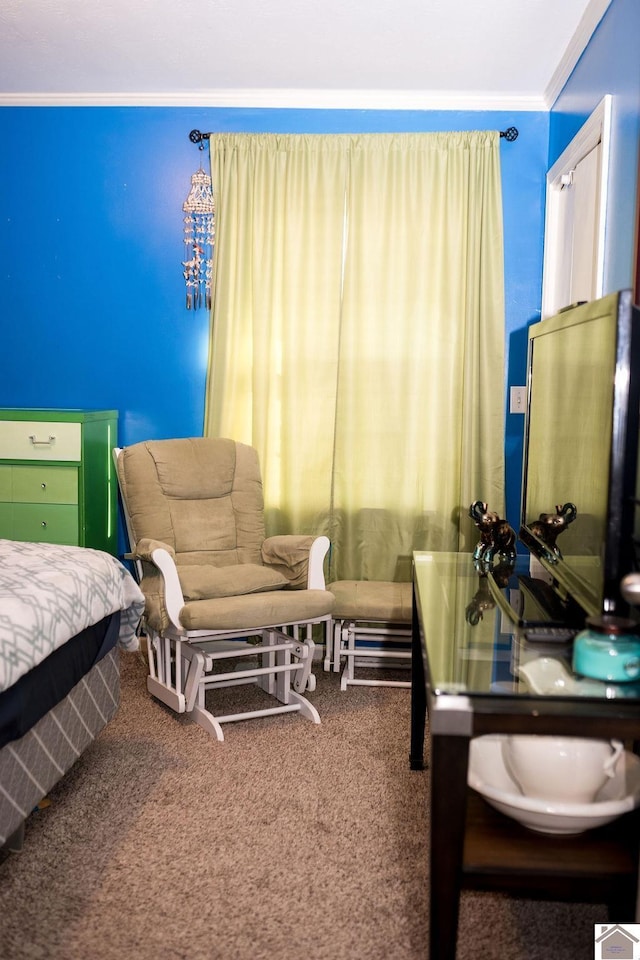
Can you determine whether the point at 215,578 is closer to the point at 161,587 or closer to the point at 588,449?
the point at 161,587

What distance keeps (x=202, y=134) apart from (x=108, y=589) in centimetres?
239

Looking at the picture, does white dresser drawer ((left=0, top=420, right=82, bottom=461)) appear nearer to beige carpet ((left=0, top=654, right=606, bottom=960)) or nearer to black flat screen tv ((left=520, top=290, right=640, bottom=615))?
beige carpet ((left=0, top=654, right=606, bottom=960))

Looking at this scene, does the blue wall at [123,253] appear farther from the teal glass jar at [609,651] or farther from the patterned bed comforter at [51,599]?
the teal glass jar at [609,651]

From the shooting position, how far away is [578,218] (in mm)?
3588

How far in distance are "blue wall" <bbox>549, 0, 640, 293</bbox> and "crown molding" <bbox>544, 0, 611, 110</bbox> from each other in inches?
1.1

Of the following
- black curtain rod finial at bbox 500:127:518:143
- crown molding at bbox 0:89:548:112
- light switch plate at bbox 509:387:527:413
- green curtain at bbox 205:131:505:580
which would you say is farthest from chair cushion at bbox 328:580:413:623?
crown molding at bbox 0:89:548:112

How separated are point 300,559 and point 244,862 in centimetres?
145

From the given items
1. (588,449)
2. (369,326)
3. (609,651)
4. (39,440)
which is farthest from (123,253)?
(609,651)

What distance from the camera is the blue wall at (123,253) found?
4105 millimetres

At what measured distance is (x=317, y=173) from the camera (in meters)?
4.07

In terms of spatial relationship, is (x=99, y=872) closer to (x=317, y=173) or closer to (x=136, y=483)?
(x=136, y=483)

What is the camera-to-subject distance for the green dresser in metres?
3.91

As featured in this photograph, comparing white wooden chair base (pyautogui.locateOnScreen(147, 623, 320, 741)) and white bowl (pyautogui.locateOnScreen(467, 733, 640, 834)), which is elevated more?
white bowl (pyautogui.locateOnScreen(467, 733, 640, 834))

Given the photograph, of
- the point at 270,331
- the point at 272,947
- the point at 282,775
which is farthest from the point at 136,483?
the point at 272,947
